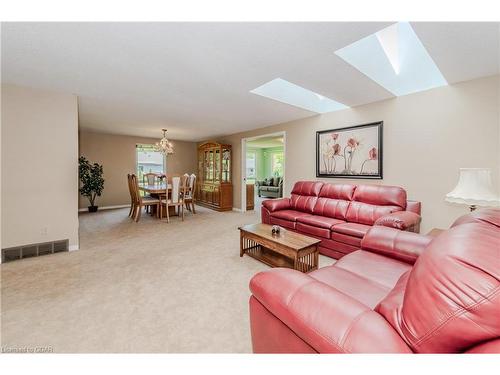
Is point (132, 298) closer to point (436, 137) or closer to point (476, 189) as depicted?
point (476, 189)

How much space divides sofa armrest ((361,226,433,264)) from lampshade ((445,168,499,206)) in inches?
33.8

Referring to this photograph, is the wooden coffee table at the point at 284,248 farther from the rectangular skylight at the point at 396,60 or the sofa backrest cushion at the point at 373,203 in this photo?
the rectangular skylight at the point at 396,60

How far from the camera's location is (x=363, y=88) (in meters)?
2.87

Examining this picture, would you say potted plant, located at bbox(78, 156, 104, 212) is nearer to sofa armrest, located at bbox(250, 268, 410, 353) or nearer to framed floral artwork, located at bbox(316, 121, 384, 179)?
framed floral artwork, located at bbox(316, 121, 384, 179)

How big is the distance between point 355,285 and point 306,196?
103 inches

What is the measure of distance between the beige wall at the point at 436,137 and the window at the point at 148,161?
19.6 feet

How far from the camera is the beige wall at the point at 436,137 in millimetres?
2498

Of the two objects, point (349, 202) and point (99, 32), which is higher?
point (99, 32)

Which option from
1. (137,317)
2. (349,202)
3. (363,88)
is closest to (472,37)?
(363,88)

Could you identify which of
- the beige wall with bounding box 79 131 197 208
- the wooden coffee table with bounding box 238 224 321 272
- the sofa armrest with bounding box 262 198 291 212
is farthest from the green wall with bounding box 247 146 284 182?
the wooden coffee table with bounding box 238 224 321 272

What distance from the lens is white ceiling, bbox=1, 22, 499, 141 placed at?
5.38 ft
